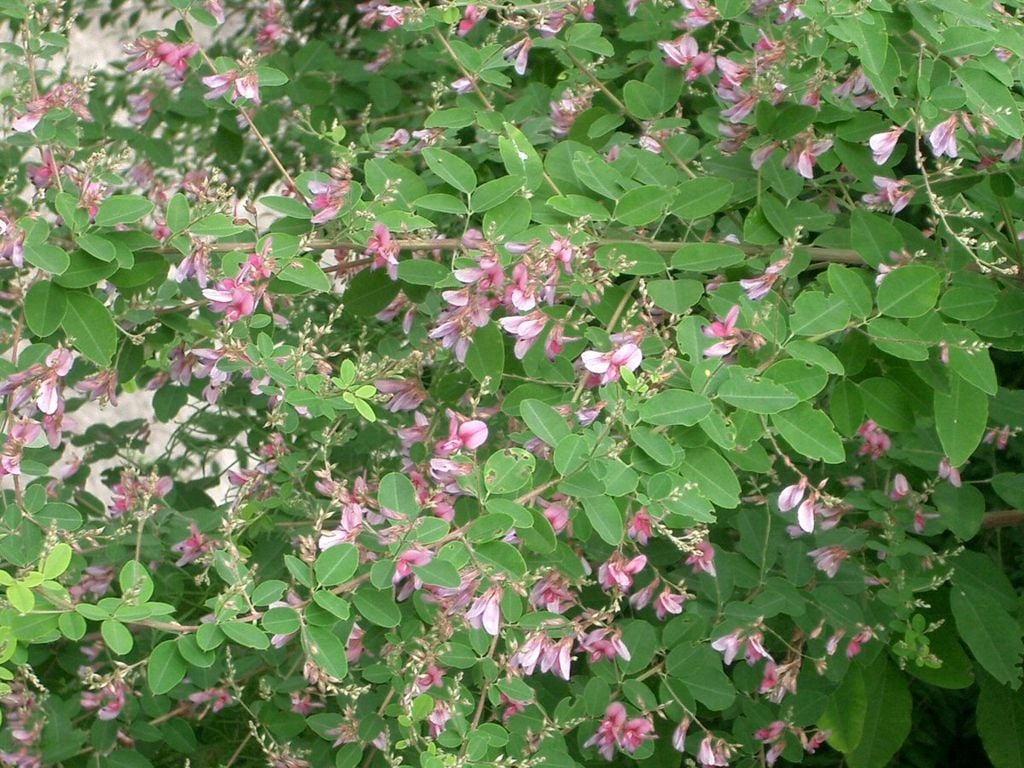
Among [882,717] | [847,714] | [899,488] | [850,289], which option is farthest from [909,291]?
[882,717]

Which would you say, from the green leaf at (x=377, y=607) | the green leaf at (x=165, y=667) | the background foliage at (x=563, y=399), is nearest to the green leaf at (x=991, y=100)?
the background foliage at (x=563, y=399)

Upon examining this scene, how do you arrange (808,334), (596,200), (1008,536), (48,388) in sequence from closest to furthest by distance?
(808,334), (48,388), (596,200), (1008,536)

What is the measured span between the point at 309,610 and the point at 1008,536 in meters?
1.95

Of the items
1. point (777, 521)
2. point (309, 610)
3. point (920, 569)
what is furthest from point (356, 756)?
point (920, 569)

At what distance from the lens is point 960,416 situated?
66.2 inches

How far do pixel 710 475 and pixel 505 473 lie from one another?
0.24 metres

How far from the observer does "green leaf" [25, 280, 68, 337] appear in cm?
162

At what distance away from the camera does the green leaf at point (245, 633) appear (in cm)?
133

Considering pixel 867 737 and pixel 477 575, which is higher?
pixel 477 575

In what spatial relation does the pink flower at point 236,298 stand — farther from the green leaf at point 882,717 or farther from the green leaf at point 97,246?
the green leaf at point 882,717

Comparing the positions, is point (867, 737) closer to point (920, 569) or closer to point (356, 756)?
point (920, 569)

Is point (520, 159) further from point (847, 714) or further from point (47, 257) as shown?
point (847, 714)

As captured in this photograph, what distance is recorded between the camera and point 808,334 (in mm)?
1543

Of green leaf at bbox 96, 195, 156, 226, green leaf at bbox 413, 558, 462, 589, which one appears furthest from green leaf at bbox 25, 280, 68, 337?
green leaf at bbox 413, 558, 462, 589
